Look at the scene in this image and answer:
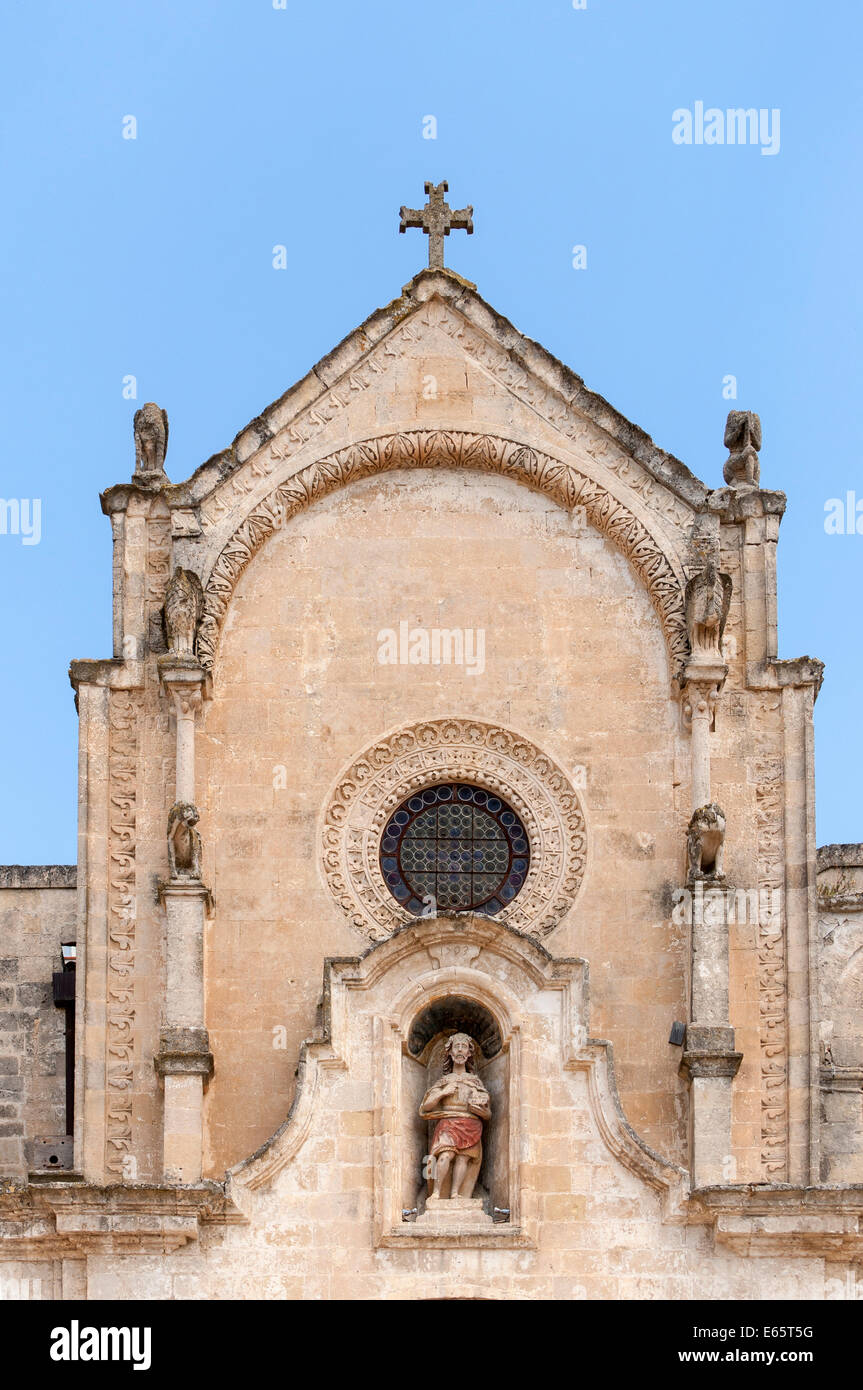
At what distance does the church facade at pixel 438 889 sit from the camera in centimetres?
2531

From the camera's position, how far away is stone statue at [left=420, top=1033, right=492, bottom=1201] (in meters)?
25.9

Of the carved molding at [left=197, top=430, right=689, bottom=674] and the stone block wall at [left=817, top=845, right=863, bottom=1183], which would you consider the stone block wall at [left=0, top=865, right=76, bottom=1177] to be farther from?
the stone block wall at [left=817, top=845, right=863, bottom=1183]

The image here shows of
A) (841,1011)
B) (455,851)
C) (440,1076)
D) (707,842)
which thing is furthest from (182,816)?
(841,1011)

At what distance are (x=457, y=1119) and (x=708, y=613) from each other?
17.2 ft

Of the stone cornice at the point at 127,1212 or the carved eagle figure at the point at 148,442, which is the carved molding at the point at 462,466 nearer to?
the carved eagle figure at the point at 148,442

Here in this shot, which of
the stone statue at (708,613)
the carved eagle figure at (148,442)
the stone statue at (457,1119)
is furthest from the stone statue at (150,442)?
the stone statue at (457,1119)

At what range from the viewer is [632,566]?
95.4 ft

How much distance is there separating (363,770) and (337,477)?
2806 mm

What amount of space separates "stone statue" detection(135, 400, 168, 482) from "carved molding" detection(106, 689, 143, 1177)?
7.02 feet

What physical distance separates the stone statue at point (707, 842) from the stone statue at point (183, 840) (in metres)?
4.29

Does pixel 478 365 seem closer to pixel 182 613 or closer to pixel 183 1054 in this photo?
pixel 182 613
